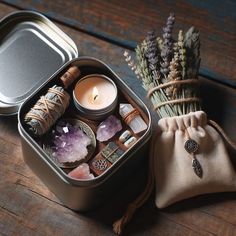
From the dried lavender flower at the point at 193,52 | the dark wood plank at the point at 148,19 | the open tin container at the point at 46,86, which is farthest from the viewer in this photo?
the dark wood plank at the point at 148,19

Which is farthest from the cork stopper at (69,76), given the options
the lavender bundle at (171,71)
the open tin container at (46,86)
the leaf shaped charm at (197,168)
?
the leaf shaped charm at (197,168)

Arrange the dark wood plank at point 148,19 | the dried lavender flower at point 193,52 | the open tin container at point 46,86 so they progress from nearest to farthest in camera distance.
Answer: the open tin container at point 46,86 → the dried lavender flower at point 193,52 → the dark wood plank at point 148,19

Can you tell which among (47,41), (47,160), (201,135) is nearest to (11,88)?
(47,41)

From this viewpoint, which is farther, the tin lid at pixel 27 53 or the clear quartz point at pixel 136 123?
the tin lid at pixel 27 53

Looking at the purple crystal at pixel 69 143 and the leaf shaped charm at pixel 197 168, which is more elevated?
the purple crystal at pixel 69 143

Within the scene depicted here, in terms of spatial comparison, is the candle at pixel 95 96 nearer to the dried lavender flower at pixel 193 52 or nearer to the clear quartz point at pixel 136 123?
the clear quartz point at pixel 136 123

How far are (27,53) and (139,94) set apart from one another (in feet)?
0.76

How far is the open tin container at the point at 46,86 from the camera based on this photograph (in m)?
0.84

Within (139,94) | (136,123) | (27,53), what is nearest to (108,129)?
(136,123)

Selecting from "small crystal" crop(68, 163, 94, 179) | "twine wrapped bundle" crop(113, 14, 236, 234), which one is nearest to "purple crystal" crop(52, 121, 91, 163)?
"small crystal" crop(68, 163, 94, 179)

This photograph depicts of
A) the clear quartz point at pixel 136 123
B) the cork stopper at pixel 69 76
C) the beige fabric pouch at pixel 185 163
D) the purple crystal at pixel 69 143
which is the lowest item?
the beige fabric pouch at pixel 185 163

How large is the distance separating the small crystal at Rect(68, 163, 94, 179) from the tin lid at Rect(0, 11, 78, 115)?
20 cm

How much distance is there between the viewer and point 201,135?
0.90 meters

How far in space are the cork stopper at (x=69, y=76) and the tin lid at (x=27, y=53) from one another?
105mm
